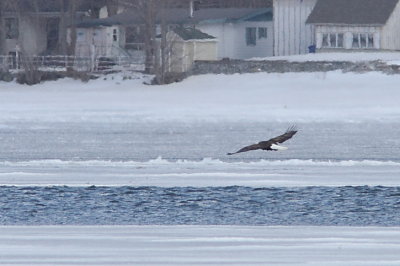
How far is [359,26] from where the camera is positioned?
5175cm

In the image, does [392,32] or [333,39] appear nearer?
[392,32]

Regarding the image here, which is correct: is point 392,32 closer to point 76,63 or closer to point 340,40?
point 340,40

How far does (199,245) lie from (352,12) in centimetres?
3735

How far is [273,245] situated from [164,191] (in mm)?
5590

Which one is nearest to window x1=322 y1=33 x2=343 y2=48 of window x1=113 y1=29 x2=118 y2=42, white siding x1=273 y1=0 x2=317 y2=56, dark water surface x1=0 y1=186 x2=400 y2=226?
white siding x1=273 y1=0 x2=317 y2=56

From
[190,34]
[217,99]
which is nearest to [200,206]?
[217,99]

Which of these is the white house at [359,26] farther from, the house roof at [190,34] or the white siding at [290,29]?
the house roof at [190,34]

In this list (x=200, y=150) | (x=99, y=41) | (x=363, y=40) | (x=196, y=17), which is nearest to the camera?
(x=200, y=150)

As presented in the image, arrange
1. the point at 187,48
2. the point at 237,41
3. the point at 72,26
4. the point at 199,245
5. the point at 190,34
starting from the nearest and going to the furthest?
the point at 199,245
the point at 187,48
the point at 190,34
the point at 72,26
the point at 237,41

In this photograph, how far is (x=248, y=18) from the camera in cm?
5588

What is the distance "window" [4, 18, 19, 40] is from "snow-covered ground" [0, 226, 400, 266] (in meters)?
40.1

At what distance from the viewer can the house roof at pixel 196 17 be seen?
179 ft

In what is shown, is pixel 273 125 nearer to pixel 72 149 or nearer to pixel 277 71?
pixel 72 149

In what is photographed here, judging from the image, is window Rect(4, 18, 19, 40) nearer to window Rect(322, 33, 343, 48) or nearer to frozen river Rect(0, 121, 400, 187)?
window Rect(322, 33, 343, 48)
